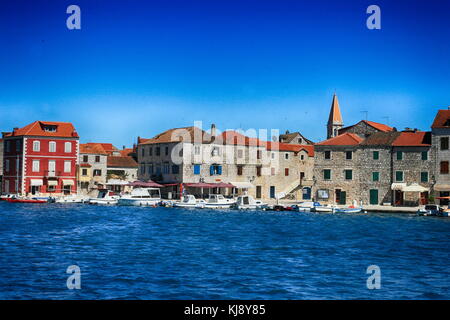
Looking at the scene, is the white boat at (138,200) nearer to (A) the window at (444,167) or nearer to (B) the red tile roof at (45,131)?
(B) the red tile roof at (45,131)

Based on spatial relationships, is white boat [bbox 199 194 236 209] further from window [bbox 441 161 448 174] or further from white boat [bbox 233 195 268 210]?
window [bbox 441 161 448 174]

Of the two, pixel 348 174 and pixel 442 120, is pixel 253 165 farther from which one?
pixel 442 120

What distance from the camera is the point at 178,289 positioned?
684 inches

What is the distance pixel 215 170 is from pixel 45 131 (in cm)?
2166

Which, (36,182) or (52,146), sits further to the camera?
(52,146)

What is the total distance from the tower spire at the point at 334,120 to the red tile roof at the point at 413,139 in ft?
138

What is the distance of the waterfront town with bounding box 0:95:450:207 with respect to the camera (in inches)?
2233

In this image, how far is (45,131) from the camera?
68500mm

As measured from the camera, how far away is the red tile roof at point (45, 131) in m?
67.7

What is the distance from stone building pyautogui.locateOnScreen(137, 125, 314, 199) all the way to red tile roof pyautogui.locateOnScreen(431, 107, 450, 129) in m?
20.2

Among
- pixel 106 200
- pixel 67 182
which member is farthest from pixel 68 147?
pixel 106 200

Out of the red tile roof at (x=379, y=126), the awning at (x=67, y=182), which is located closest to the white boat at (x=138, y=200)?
the awning at (x=67, y=182)

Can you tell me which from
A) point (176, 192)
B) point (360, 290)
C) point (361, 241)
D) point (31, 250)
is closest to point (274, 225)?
point (361, 241)
